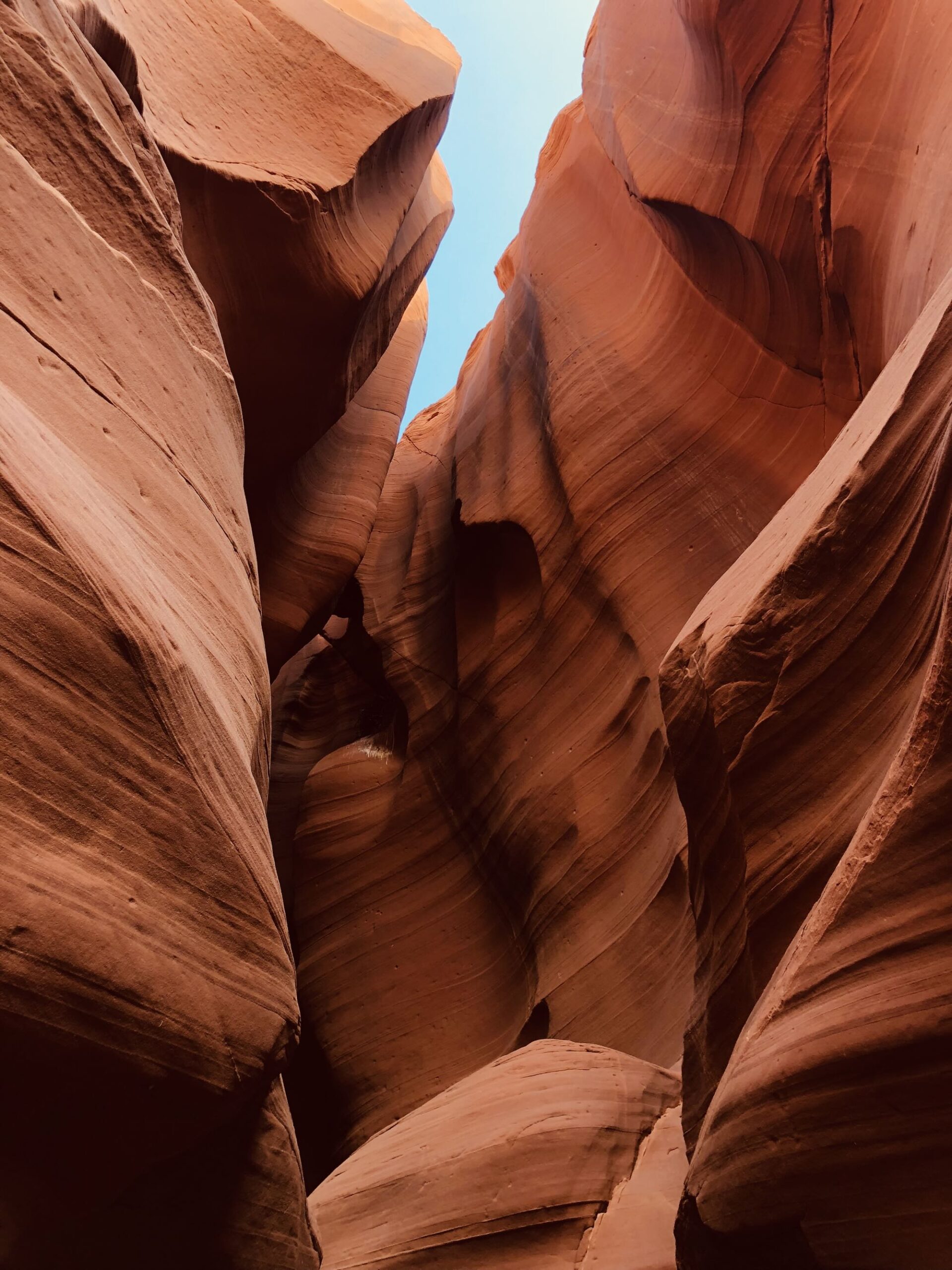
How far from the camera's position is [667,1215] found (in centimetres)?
388

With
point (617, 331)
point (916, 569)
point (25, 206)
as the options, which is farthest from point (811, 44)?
point (25, 206)

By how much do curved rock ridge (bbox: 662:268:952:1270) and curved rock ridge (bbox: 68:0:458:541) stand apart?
284 cm

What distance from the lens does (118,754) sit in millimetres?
2303

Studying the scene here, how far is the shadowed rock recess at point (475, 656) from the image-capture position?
2322mm

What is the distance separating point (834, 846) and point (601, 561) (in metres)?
3.79

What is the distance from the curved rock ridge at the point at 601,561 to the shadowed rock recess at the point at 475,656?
0.03 meters

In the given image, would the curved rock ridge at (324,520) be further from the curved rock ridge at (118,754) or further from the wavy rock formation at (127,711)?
the curved rock ridge at (118,754)

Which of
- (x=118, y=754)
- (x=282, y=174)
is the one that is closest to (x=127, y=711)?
(x=118, y=754)

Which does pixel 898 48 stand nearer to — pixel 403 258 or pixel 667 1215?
pixel 403 258

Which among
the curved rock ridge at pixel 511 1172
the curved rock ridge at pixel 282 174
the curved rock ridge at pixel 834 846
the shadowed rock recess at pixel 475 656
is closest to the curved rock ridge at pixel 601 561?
the shadowed rock recess at pixel 475 656

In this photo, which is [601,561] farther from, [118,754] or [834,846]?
[118,754]

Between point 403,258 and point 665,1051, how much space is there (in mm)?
5021

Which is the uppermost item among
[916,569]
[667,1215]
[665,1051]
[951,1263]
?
[916,569]

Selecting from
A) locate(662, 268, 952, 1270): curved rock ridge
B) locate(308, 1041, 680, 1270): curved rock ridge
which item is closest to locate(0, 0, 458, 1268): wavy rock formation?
locate(308, 1041, 680, 1270): curved rock ridge
